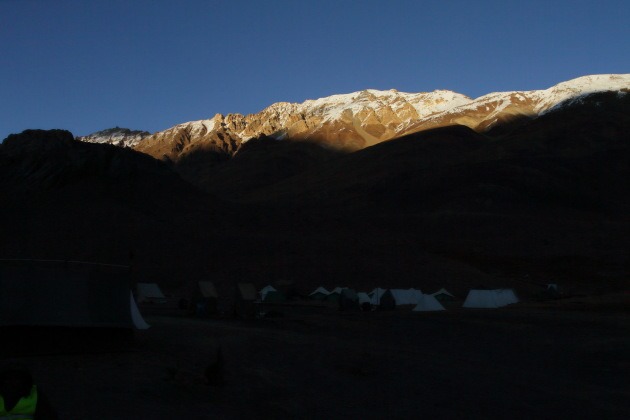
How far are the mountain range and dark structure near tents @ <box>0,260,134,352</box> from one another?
12750 mm

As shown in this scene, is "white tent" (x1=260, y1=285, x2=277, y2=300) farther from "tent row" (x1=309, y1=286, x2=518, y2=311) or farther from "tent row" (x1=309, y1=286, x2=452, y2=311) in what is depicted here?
"tent row" (x1=309, y1=286, x2=518, y2=311)

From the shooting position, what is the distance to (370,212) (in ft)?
325

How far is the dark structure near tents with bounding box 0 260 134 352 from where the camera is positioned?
16.4 meters

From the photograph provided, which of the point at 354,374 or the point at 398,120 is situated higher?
the point at 398,120

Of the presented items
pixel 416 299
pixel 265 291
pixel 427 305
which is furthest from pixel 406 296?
pixel 265 291

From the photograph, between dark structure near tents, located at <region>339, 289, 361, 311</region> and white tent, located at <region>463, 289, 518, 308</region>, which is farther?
dark structure near tents, located at <region>339, 289, 361, 311</region>

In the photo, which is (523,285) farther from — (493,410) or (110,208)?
(493,410)

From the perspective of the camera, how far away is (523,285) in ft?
203

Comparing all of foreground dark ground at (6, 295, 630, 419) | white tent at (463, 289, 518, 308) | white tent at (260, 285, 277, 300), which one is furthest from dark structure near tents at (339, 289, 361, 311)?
foreground dark ground at (6, 295, 630, 419)

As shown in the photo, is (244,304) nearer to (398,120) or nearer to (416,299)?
(416,299)

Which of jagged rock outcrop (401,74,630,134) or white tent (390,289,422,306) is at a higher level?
jagged rock outcrop (401,74,630,134)

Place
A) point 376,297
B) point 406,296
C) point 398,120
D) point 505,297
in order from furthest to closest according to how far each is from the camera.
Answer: point 398,120 → point 406,296 → point 376,297 → point 505,297

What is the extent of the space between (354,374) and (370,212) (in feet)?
267

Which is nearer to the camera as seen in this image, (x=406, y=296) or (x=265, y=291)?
(x=406, y=296)
